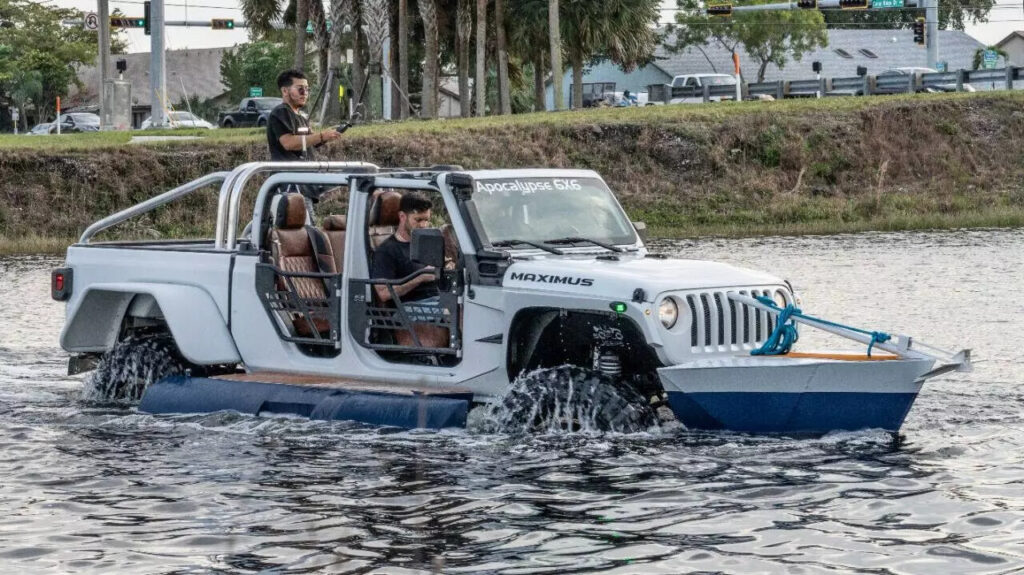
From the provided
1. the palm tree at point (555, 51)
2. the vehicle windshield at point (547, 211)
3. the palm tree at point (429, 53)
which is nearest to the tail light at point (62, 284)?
the vehicle windshield at point (547, 211)

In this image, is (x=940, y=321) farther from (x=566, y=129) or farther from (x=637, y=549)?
(x=566, y=129)

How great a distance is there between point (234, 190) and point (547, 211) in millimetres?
2351

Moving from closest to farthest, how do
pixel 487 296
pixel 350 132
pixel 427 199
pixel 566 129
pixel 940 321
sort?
pixel 487 296 < pixel 427 199 < pixel 940 321 < pixel 350 132 < pixel 566 129

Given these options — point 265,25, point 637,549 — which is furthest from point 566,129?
point 637,549

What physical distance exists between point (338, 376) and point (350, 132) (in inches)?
1068

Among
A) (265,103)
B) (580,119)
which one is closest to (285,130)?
(580,119)

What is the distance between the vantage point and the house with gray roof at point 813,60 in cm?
8700

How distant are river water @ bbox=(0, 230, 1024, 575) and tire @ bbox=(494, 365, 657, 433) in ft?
0.45

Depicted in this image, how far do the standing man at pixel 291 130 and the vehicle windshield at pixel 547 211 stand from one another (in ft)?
8.13

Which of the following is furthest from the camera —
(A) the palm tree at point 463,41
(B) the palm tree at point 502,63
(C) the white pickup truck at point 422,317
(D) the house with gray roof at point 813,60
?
(D) the house with gray roof at point 813,60

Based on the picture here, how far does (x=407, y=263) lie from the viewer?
11398mm

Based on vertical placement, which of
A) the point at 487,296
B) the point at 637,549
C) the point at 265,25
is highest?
the point at 265,25

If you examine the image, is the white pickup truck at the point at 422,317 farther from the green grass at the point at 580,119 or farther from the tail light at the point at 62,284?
the green grass at the point at 580,119

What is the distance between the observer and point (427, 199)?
1157 centimetres
